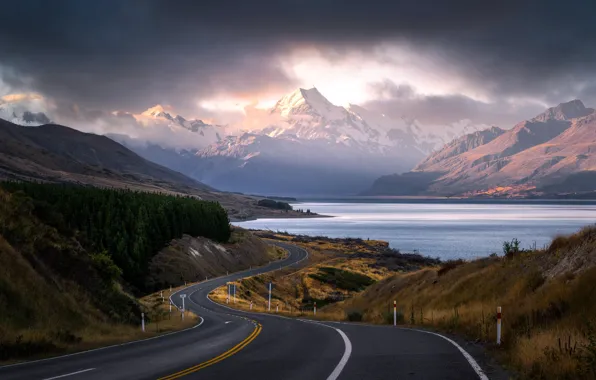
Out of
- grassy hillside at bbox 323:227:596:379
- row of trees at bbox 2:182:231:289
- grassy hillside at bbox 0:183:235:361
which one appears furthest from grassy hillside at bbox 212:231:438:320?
row of trees at bbox 2:182:231:289

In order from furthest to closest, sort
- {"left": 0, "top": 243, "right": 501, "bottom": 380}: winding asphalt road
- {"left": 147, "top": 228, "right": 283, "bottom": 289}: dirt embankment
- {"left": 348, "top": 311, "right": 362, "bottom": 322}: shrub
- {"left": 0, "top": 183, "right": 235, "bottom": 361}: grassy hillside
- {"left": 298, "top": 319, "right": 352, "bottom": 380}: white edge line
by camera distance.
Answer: {"left": 147, "top": 228, "right": 283, "bottom": 289}: dirt embankment
{"left": 348, "top": 311, "right": 362, "bottom": 322}: shrub
{"left": 0, "top": 183, "right": 235, "bottom": 361}: grassy hillside
{"left": 0, "top": 243, "right": 501, "bottom": 380}: winding asphalt road
{"left": 298, "top": 319, "right": 352, "bottom": 380}: white edge line

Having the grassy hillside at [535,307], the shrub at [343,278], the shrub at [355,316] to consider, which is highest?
the grassy hillside at [535,307]

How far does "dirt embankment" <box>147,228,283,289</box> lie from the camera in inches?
3529

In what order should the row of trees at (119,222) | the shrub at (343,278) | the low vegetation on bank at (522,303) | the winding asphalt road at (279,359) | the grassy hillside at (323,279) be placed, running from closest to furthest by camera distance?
the low vegetation on bank at (522,303) < the winding asphalt road at (279,359) < the grassy hillside at (323,279) < the row of trees at (119,222) < the shrub at (343,278)

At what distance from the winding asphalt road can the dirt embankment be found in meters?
67.6

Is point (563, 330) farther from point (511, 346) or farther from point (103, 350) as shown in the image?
point (103, 350)

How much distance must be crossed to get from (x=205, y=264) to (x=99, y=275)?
7270 cm

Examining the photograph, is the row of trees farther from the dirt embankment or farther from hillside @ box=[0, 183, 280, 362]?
hillside @ box=[0, 183, 280, 362]

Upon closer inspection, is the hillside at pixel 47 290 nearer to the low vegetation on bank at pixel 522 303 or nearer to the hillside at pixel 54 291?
the hillside at pixel 54 291

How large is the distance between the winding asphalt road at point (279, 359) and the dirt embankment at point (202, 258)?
67.6 meters

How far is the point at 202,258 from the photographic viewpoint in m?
104

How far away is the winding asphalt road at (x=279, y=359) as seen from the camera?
13.5 meters

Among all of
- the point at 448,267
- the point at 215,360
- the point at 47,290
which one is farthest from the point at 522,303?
the point at 448,267

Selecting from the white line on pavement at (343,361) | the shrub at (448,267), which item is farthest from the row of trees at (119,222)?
the white line on pavement at (343,361)
